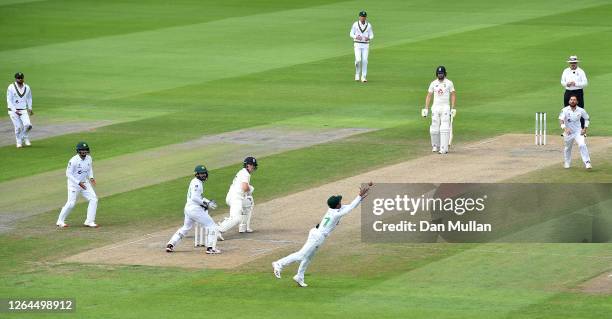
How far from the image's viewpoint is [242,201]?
29062 millimetres

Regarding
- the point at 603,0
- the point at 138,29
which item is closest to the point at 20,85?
the point at 138,29

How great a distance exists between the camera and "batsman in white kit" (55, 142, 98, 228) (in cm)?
3005

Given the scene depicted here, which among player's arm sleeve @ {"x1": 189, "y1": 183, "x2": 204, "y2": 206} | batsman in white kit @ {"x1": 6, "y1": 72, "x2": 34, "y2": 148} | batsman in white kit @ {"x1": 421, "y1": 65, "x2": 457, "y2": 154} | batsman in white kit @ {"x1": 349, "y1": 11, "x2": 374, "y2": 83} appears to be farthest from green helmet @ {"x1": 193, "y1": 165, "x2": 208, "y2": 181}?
batsman in white kit @ {"x1": 349, "y1": 11, "x2": 374, "y2": 83}

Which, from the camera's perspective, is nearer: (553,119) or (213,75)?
(553,119)

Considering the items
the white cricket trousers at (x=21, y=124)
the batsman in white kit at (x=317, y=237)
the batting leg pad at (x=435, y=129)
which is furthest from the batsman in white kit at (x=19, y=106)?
the batsman in white kit at (x=317, y=237)

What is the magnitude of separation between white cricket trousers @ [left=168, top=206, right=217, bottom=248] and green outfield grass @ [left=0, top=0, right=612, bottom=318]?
1339 mm

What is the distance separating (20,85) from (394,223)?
14852mm

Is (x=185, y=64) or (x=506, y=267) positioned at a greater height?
A: (x=185, y=64)

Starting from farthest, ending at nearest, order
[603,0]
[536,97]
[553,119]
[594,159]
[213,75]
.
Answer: [603,0] < [213,75] < [536,97] < [553,119] < [594,159]

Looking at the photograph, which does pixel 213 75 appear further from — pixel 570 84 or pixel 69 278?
pixel 69 278

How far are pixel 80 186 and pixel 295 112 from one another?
48.2ft

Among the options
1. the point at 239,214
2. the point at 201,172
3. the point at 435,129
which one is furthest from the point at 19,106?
the point at 201,172

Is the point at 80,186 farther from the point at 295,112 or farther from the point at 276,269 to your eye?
the point at 295,112

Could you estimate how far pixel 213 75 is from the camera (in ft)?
168
